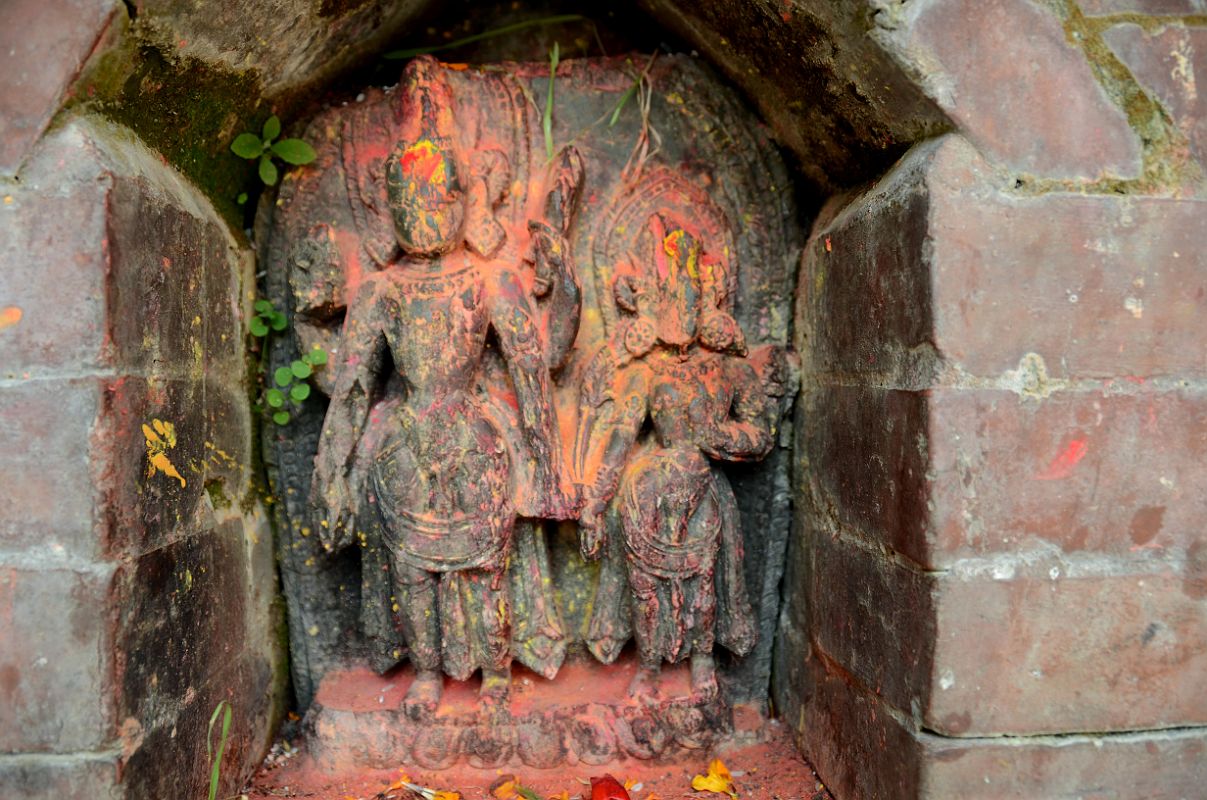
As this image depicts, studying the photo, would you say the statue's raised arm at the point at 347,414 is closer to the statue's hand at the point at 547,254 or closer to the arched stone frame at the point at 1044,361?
the statue's hand at the point at 547,254

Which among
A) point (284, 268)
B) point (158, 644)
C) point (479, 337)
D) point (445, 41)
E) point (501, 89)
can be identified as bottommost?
point (158, 644)

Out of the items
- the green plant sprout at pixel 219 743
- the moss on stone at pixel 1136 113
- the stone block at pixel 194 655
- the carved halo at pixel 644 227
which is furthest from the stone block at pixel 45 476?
the moss on stone at pixel 1136 113

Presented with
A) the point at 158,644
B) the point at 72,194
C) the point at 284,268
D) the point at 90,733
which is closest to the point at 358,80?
the point at 284,268

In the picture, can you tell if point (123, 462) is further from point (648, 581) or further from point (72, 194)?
point (648, 581)

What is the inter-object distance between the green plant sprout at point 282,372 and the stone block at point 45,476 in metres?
0.67

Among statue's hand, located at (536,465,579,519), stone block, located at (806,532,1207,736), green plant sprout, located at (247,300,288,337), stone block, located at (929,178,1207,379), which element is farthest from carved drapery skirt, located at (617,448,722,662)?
green plant sprout, located at (247,300,288,337)

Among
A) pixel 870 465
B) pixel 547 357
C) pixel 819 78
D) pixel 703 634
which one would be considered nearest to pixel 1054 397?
pixel 870 465

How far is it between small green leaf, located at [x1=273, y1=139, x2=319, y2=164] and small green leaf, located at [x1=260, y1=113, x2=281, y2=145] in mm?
23

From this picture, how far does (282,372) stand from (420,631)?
2.39 ft

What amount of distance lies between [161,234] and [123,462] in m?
0.47

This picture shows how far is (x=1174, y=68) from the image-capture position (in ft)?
5.96

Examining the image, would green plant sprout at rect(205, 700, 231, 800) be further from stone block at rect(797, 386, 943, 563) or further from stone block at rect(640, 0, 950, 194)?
stone block at rect(640, 0, 950, 194)

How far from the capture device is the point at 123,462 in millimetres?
1776

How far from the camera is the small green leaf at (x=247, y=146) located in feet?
7.55
